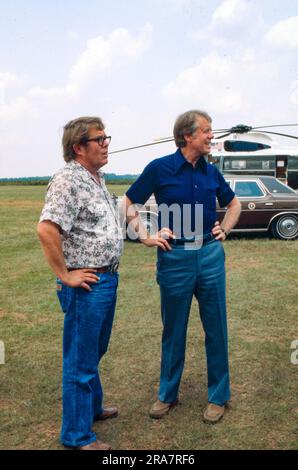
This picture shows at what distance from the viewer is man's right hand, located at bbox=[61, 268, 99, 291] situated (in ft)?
8.66

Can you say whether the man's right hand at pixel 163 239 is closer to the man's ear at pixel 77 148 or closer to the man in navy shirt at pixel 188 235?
the man in navy shirt at pixel 188 235

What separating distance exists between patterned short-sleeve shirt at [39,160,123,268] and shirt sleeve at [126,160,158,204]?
431 millimetres

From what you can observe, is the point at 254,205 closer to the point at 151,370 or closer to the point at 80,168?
the point at 151,370

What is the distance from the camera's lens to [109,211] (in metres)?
2.78

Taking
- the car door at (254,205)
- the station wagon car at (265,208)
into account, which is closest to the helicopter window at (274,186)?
the station wagon car at (265,208)

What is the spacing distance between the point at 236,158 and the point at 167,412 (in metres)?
14.8

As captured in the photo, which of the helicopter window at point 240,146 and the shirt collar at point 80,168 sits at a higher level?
the helicopter window at point 240,146

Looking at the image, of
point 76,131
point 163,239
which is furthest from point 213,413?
point 76,131

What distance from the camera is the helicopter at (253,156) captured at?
17172 millimetres

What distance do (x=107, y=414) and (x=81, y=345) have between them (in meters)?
0.83

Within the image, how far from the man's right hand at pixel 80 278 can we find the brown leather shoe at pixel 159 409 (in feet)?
3.79

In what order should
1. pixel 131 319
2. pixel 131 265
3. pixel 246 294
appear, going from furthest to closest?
pixel 131 265, pixel 246 294, pixel 131 319

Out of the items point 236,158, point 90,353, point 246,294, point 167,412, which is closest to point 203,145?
point 90,353
